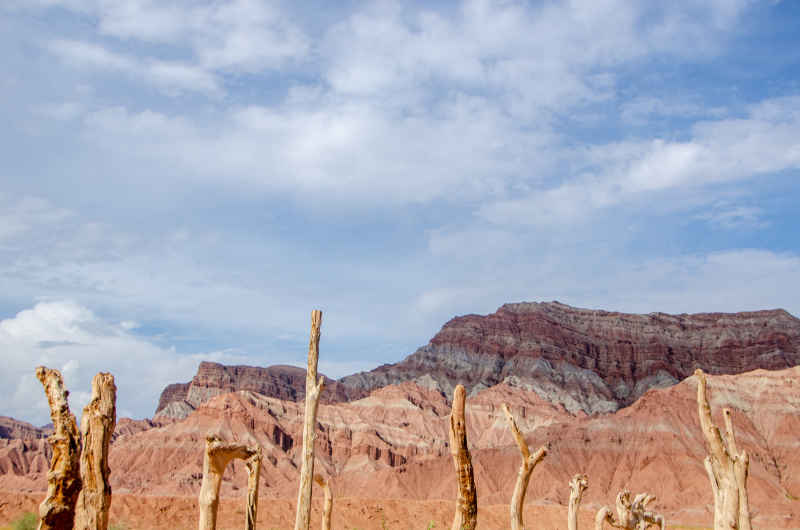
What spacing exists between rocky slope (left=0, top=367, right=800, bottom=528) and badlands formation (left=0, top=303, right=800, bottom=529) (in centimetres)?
30

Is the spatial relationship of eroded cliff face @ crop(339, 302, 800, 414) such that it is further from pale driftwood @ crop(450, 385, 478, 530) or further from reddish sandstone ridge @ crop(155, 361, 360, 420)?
pale driftwood @ crop(450, 385, 478, 530)

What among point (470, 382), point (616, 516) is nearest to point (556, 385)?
point (470, 382)

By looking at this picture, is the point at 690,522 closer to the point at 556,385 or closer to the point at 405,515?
the point at 405,515

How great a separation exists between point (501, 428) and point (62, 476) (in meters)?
134

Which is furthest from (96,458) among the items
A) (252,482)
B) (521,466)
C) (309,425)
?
(309,425)

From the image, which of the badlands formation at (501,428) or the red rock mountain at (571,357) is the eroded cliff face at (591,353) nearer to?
the red rock mountain at (571,357)

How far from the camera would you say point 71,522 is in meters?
6.37

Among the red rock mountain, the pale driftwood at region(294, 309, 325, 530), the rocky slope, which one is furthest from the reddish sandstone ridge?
the pale driftwood at region(294, 309, 325, 530)

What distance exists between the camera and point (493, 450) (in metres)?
119

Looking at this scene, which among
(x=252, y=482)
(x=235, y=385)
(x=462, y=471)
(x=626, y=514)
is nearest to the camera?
(x=462, y=471)

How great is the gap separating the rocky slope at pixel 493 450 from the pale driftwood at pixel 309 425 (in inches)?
3338

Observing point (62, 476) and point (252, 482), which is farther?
point (252, 482)

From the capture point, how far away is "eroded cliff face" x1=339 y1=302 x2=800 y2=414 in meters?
168

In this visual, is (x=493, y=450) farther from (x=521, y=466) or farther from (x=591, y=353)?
(x=521, y=466)
